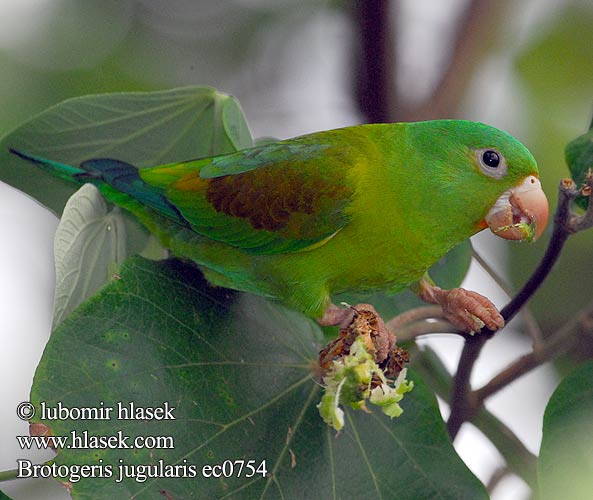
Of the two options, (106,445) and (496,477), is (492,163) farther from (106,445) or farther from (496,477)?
(106,445)

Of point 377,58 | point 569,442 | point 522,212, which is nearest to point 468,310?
point 522,212

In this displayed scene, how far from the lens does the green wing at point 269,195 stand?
2008 millimetres

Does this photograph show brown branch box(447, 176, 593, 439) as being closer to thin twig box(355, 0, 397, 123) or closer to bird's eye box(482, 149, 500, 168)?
bird's eye box(482, 149, 500, 168)

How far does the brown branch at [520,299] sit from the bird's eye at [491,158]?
0.27 metres

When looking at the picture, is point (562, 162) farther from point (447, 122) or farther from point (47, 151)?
point (47, 151)

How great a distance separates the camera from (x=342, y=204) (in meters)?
2.00

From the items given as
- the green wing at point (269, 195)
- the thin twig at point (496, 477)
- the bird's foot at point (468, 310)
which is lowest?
the thin twig at point (496, 477)

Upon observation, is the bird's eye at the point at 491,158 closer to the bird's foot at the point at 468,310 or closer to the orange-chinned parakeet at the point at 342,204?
the orange-chinned parakeet at the point at 342,204

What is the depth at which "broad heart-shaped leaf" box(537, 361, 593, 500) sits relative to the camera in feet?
5.27

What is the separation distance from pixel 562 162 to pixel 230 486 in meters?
2.20

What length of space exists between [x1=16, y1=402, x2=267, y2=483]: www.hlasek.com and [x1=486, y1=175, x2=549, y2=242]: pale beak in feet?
2.92

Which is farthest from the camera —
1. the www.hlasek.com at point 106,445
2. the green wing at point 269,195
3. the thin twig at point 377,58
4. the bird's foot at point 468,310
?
the thin twig at point 377,58

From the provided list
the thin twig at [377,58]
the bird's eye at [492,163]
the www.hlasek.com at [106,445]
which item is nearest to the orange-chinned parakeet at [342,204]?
the bird's eye at [492,163]

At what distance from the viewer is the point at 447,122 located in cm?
202
